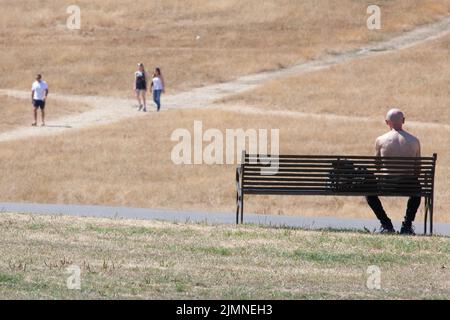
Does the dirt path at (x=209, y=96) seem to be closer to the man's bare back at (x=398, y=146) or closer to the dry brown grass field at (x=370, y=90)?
the dry brown grass field at (x=370, y=90)

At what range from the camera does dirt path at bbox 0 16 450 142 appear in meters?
38.8

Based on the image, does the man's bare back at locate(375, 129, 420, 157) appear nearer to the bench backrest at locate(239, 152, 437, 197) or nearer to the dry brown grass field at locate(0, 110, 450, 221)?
the bench backrest at locate(239, 152, 437, 197)

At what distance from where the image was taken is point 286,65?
56812 millimetres

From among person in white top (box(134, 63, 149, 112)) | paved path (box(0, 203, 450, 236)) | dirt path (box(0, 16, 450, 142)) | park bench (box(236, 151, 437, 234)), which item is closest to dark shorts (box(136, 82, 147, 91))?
person in white top (box(134, 63, 149, 112))

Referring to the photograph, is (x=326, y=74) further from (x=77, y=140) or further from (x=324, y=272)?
(x=324, y=272)

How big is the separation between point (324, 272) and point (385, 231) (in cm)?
446

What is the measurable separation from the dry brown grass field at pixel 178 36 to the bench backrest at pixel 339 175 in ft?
102

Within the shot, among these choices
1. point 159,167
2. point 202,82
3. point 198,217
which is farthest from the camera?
point 202,82

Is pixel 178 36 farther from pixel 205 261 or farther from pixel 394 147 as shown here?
pixel 205 261

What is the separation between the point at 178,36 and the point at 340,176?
4876 centimetres

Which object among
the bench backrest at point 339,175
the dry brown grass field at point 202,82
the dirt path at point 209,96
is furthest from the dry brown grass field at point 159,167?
the bench backrest at point 339,175

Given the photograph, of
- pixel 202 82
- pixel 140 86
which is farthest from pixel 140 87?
pixel 202 82

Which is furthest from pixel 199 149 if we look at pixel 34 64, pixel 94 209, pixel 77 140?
pixel 34 64

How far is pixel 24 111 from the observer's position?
4116cm
